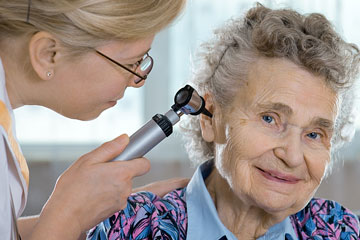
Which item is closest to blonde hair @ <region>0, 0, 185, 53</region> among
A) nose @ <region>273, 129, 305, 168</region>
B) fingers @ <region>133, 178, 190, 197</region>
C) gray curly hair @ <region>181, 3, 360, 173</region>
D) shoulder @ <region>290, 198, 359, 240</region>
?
gray curly hair @ <region>181, 3, 360, 173</region>

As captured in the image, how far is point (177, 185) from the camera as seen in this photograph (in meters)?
1.88

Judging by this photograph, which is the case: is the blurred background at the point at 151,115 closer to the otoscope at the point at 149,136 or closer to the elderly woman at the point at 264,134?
the elderly woman at the point at 264,134

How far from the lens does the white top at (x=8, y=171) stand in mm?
1279

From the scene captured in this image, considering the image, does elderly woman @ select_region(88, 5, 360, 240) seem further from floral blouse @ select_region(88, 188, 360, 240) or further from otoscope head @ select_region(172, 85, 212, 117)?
otoscope head @ select_region(172, 85, 212, 117)

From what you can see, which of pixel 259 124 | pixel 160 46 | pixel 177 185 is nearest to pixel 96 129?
pixel 160 46

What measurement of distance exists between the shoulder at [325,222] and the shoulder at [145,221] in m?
0.38

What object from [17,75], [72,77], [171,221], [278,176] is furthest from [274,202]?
[17,75]

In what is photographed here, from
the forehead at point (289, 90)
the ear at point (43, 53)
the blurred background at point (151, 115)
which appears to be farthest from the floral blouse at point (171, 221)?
the blurred background at point (151, 115)

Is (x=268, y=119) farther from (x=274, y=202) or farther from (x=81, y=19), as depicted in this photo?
(x=81, y=19)

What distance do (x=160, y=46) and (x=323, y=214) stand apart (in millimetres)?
2567

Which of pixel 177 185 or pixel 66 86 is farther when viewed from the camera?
pixel 177 185

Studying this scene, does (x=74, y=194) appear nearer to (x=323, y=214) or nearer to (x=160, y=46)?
(x=323, y=214)

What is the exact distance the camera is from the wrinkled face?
4.57 feet

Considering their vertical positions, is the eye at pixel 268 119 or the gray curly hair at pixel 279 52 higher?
the gray curly hair at pixel 279 52
